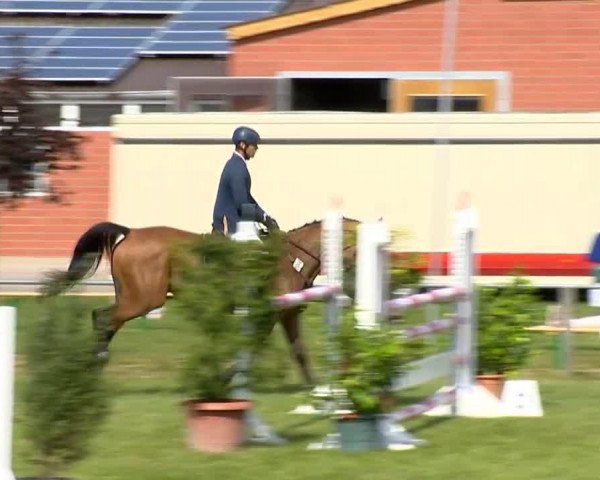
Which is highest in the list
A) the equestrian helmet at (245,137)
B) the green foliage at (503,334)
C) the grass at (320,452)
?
the equestrian helmet at (245,137)

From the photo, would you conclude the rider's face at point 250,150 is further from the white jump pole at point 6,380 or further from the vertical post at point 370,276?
the white jump pole at point 6,380

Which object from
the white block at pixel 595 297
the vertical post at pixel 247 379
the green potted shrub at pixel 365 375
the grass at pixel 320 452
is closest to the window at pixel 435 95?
the white block at pixel 595 297

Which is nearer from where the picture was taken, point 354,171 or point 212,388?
point 212,388

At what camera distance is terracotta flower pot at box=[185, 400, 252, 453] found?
26.7 ft

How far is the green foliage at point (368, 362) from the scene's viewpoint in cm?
807

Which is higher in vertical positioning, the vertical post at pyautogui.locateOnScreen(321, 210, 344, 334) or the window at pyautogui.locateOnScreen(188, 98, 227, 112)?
the window at pyautogui.locateOnScreen(188, 98, 227, 112)

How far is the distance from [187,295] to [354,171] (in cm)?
1095

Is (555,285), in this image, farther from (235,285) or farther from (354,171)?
(235,285)

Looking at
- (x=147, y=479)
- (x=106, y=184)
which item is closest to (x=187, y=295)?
(x=147, y=479)

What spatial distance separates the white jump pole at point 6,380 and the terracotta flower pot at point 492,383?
415cm

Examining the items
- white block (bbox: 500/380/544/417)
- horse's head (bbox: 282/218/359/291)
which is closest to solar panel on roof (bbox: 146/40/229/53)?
horse's head (bbox: 282/218/359/291)

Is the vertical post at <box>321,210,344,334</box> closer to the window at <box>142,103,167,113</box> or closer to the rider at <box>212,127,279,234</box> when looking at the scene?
the rider at <box>212,127,279,234</box>

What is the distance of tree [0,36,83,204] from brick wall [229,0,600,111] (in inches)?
224

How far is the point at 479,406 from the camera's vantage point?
9.74m
